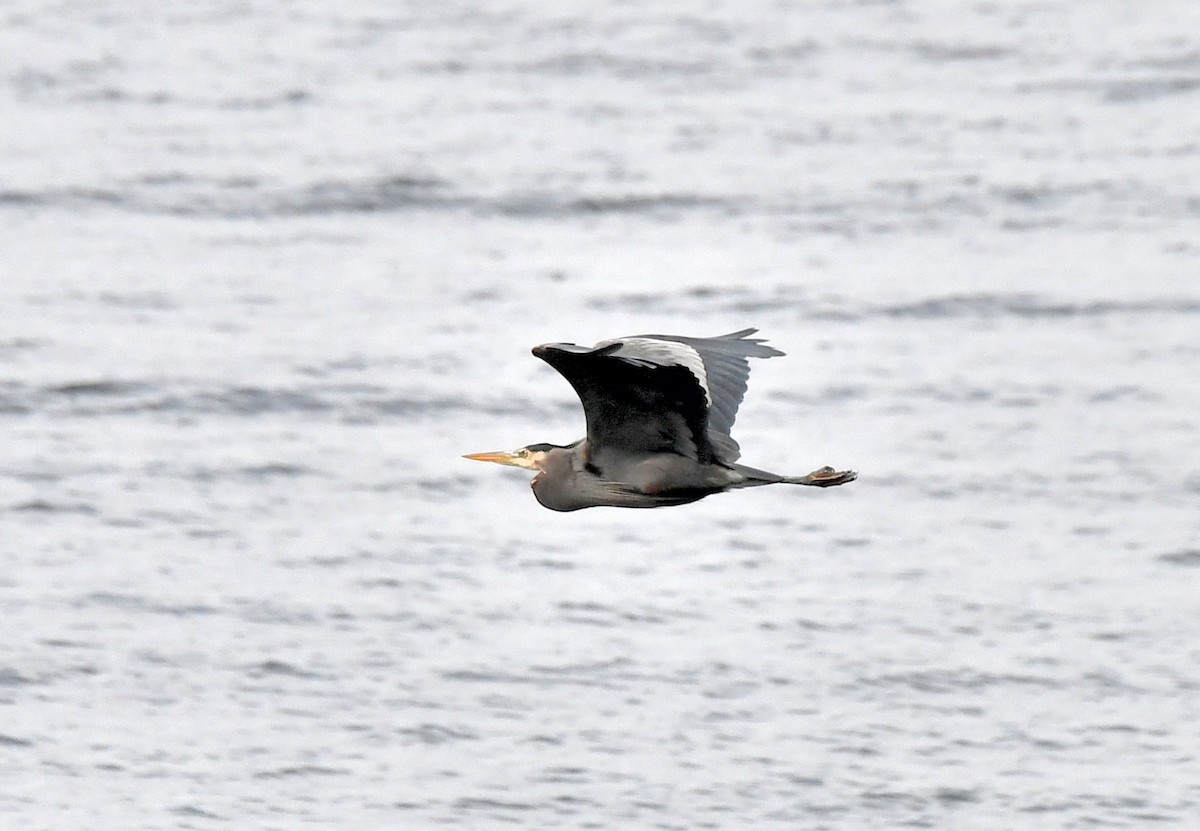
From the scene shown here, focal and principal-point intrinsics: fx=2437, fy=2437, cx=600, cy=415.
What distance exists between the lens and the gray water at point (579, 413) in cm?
1335

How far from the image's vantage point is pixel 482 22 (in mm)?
25719

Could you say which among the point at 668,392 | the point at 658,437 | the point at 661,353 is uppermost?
the point at 661,353

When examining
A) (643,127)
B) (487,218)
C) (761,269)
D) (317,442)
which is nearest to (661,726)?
(317,442)

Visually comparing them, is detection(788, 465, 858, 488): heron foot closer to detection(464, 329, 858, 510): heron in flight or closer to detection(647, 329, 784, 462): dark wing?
detection(464, 329, 858, 510): heron in flight

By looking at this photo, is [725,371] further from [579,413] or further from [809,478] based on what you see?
[579,413]

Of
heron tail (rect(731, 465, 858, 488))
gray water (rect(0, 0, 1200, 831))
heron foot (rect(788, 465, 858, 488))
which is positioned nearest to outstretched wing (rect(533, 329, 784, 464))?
heron tail (rect(731, 465, 858, 488))

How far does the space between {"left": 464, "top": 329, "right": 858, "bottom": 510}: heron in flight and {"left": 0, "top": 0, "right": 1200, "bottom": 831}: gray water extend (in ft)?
10.2

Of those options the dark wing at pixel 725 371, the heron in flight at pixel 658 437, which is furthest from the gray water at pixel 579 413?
the dark wing at pixel 725 371

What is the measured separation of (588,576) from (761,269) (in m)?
5.72

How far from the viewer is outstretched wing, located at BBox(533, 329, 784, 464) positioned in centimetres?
916

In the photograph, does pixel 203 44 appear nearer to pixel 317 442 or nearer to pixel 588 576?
pixel 317 442

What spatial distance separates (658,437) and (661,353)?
33.2 inches

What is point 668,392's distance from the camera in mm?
9625

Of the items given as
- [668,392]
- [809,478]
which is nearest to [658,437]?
[668,392]
